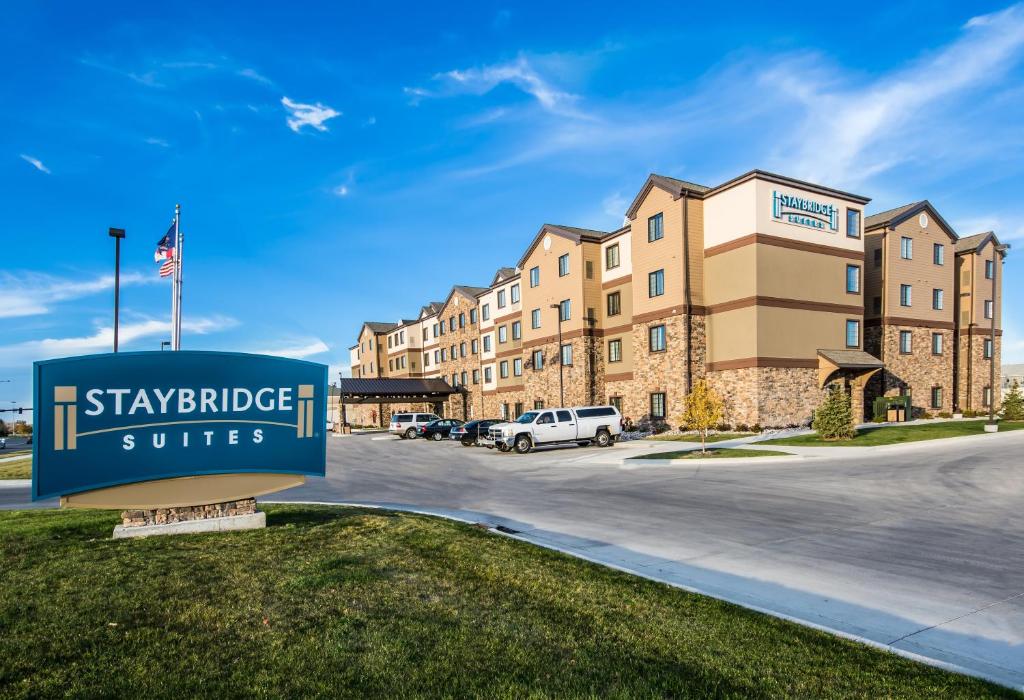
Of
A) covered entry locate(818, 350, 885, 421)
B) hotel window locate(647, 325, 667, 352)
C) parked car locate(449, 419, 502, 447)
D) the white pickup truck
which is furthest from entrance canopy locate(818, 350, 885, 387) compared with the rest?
parked car locate(449, 419, 502, 447)

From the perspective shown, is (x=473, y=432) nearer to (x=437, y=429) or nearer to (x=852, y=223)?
(x=437, y=429)

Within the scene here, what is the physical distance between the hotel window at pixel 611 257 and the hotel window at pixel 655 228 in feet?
15.0

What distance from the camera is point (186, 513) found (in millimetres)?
9422

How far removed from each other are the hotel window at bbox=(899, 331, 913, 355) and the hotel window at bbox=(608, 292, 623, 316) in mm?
17761

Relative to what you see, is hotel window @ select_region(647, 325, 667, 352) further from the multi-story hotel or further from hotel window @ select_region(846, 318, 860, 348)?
hotel window @ select_region(846, 318, 860, 348)

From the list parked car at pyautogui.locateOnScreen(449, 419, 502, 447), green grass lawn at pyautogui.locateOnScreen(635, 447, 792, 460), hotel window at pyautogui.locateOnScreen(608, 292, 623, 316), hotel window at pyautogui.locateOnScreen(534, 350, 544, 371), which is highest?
hotel window at pyautogui.locateOnScreen(608, 292, 623, 316)

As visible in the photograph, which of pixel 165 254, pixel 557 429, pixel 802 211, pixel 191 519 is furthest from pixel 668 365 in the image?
pixel 191 519

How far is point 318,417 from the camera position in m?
10.5

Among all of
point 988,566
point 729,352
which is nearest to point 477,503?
point 988,566

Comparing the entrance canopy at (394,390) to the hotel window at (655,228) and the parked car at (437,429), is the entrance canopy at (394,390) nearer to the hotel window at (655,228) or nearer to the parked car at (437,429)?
the parked car at (437,429)

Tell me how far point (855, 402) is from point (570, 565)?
105 feet

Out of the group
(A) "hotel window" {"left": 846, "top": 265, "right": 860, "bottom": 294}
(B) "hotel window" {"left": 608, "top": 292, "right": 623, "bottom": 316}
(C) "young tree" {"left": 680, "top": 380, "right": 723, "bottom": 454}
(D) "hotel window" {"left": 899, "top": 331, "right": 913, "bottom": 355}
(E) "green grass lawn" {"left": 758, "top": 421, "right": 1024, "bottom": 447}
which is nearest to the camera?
(C) "young tree" {"left": 680, "top": 380, "right": 723, "bottom": 454}

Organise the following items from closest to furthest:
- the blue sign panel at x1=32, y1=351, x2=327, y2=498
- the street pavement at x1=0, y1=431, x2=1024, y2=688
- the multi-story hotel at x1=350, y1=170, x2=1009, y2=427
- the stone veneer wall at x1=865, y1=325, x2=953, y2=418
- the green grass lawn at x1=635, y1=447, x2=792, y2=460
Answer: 1. the street pavement at x1=0, y1=431, x2=1024, y2=688
2. the blue sign panel at x1=32, y1=351, x2=327, y2=498
3. the green grass lawn at x1=635, y1=447, x2=792, y2=460
4. the multi-story hotel at x1=350, y1=170, x2=1009, y2=427
5. the stone veneer wall at x1=865, y1=325, x2=953, y2=418

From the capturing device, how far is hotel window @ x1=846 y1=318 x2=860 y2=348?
34750 mm
